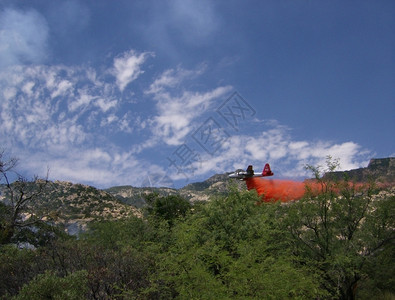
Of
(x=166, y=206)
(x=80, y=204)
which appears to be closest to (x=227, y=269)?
(x=166, y=206)

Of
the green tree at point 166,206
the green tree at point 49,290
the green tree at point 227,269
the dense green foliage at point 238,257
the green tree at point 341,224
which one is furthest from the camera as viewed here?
the green tree at point 166,206

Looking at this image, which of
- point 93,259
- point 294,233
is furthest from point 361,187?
point 93,259

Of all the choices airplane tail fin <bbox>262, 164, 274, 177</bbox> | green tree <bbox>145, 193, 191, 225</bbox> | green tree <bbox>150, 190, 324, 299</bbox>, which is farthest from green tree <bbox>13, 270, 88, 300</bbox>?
airplane tail fin <bbox>262, 164, 274, 177</bbox>

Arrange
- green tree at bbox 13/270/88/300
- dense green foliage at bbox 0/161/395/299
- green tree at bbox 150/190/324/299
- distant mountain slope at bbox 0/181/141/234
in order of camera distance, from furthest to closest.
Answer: distant mountain slope at bbox 0/181/141/234
dense green foliage at bbox 0/161/395/299
green tree at bbox 150/190/324/299
green tree at bbox 13/270/88/300

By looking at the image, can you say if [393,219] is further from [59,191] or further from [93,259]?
[59,191]

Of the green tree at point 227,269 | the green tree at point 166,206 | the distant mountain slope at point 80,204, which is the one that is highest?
the distant mountain slope at point 80,204

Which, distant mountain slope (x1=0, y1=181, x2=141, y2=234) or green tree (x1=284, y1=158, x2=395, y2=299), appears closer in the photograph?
green tree (x1=284, y1=158, x2=395, y2=299)

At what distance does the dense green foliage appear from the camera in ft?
44.4

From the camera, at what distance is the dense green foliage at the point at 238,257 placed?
13.5m

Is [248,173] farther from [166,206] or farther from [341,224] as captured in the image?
[341,224]

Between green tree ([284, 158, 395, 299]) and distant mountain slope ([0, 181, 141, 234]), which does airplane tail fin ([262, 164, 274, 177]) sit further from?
green tree ([284, 158, 395, 299])

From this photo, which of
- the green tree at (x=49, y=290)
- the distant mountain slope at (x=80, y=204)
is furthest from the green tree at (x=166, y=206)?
the green tree at (x=49, y=290)

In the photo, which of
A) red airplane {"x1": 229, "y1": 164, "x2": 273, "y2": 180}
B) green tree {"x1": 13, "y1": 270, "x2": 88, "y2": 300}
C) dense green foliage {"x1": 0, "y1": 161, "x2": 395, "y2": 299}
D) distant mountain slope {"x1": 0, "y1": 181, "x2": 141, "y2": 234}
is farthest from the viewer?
distant mountain slope {"x1": 0, "y1": 181, "x2": 141, "y2": 234}

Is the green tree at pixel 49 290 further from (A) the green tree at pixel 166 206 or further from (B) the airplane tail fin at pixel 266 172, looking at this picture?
(B) the airplane tail fin at pixel 266 172
